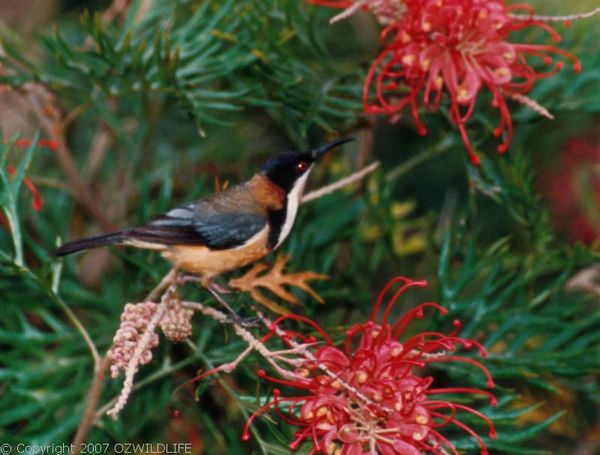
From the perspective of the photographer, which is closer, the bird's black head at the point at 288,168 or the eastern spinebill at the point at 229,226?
the eastern spinebill at the point at 229,226

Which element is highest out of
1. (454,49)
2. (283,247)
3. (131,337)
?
(454,49)

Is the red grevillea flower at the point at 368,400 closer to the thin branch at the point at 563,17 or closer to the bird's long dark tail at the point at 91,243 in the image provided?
the bird's long dark tail at the point at 91,243

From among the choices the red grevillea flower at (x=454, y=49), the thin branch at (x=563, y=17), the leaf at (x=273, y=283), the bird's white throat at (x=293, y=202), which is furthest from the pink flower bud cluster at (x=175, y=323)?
the thin branch at (x=563, y=17)

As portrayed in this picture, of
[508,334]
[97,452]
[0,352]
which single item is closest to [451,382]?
[508,334]

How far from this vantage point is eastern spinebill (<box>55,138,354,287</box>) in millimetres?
1958

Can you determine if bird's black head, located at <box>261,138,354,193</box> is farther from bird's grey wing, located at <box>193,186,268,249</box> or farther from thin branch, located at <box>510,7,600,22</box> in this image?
thin branch, located at <box>510,7,600,22</box>

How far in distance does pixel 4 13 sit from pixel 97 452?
1783 mm

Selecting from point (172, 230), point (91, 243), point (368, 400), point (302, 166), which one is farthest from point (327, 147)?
point (368, 400)

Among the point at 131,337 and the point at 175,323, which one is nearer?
the point at 131,337

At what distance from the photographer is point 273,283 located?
1.99 metres

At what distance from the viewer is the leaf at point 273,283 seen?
6.34 feet

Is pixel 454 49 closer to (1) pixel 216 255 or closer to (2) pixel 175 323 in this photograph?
(1) pixel 216 255

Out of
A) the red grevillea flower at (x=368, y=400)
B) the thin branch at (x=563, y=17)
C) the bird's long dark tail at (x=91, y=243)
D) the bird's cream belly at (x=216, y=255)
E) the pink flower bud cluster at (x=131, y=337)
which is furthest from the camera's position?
the bird's cream belly at (x=216, y=255)

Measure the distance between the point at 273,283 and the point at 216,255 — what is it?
0.13m
